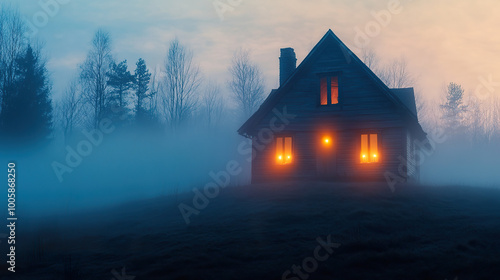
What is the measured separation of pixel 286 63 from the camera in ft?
94.2

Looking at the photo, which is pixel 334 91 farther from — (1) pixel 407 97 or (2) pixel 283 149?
(1) pixel 407 97

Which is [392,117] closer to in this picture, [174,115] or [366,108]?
[366,108]

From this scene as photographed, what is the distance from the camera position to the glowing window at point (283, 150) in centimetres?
2623

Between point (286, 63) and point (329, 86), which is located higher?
point (286, 63)

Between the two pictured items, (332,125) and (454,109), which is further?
(454,109)

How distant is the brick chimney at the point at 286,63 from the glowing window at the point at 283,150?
4.63 metres

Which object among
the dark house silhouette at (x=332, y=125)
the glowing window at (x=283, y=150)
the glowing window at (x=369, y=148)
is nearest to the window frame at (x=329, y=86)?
the dark house silhouette at (x=332, y=125)

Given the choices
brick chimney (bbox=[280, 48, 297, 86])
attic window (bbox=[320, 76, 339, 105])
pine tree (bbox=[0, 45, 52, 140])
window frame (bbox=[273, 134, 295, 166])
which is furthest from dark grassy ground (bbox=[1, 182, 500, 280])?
pine tree (bbox=[0, 45, 52, 140])

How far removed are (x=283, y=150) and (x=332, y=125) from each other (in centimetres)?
339

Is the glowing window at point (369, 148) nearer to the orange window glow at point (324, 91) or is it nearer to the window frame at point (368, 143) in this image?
the window frame at point (368, 143)

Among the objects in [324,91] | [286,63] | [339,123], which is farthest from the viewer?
[286,63]

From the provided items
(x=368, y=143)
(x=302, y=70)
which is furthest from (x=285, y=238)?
(x=302, y=70)

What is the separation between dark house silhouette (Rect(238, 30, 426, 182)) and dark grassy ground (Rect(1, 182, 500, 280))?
162 inches

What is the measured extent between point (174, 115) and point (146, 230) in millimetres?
39224
